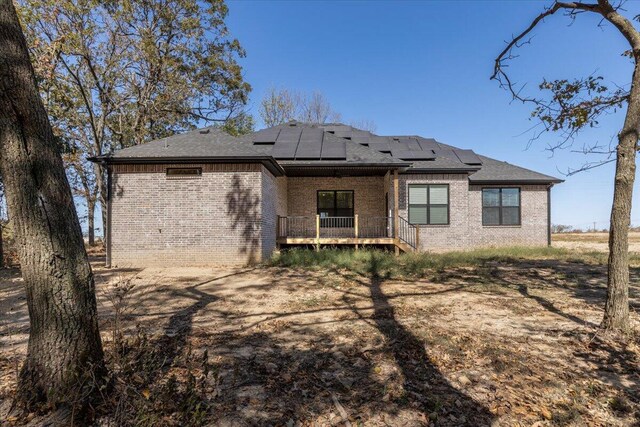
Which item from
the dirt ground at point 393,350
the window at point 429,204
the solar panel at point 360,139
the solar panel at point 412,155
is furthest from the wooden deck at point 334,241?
the solar panel at point 360,139

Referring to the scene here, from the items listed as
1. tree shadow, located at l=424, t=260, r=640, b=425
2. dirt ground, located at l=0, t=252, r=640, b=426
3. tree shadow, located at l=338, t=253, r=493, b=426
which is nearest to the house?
dirt ground, located at l=0, t=252, r=640, b=426

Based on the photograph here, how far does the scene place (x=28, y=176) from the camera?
2.75 metres

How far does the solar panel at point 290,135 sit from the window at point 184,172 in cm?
520

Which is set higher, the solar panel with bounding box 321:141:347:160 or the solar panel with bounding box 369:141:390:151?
the solar panel with bounding box 369:141:390:151

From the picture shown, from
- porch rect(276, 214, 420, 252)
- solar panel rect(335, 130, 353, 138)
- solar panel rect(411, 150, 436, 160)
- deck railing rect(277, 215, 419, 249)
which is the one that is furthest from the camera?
solar panel rect(335, 130, 353, 138)

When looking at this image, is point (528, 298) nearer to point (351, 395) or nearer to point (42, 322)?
point (351, 395)

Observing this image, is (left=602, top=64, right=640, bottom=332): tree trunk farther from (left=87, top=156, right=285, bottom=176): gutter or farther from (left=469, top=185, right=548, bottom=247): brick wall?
(left=469, top=185, right=548, bottom=247): brick wall

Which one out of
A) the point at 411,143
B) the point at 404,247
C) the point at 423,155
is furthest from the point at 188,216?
the point at 411,143

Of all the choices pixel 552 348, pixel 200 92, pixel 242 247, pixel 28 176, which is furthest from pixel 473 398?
pixel 200 92

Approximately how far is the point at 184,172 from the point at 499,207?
13808mm

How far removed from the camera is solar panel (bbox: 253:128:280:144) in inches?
600

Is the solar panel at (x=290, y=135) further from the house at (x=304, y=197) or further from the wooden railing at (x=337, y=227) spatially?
the wooden railing at (x=337, y=227)

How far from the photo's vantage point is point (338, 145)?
14227 mm

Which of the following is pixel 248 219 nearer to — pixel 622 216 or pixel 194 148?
pixel 194 148
